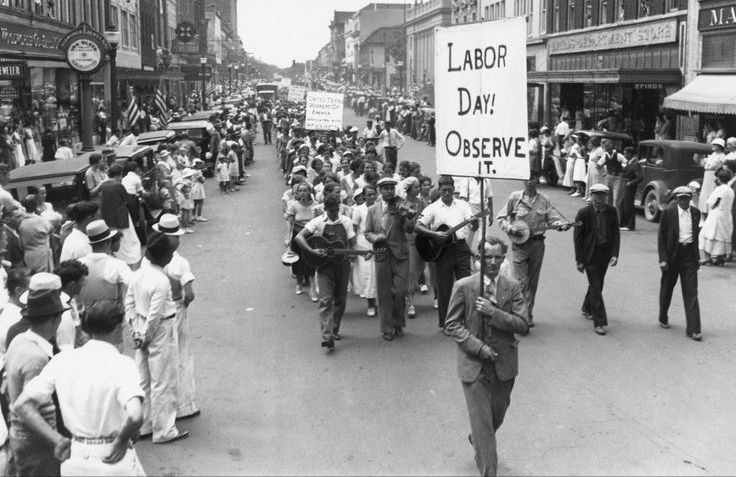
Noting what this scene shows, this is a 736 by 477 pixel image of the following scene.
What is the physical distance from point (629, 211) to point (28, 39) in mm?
18347

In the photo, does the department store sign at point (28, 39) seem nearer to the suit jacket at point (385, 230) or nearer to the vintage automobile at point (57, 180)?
the vintage automobile at point (57, 180)

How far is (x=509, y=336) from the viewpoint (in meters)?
6.62

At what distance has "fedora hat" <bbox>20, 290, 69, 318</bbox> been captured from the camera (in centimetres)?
545

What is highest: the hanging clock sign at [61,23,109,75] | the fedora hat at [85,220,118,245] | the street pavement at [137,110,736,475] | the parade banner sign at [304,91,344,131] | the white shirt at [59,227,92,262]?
the hanging clock sign at [61,23,109,75]

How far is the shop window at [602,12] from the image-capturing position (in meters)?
39.3

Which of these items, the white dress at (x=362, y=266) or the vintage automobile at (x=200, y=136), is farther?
the vintage automobile at (x=200, y=136)

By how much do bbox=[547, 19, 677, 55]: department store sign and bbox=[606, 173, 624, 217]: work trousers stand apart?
14.5 metres

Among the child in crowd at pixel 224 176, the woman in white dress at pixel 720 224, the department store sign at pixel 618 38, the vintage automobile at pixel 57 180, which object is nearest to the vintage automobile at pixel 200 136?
the child in crowd at pixel 224 176

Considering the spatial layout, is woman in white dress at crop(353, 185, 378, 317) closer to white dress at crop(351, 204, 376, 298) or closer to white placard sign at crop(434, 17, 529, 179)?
white dress at crop(351, 204, 376, 298)

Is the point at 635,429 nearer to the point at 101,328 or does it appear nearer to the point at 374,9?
the point at 101,328

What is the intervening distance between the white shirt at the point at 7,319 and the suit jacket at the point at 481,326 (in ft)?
9.85

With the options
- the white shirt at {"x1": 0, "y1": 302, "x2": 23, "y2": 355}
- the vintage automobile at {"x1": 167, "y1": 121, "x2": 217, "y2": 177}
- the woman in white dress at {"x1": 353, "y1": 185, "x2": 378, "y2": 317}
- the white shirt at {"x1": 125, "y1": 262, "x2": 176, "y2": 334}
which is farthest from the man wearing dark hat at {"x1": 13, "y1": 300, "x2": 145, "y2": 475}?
the vintage automobile at {"x1": 167, "y1": 121, "x2": 217, "y2": 177}

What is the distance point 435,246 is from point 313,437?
374 centimetres

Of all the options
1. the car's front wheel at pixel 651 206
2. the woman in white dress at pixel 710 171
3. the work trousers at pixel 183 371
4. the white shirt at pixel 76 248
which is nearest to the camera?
the work trousers at pixel 183 371
